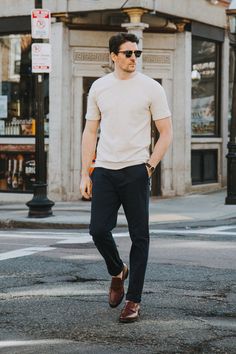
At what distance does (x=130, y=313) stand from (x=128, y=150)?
1.18m

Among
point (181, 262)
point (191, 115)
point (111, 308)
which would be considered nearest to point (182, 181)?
point (191, 115)

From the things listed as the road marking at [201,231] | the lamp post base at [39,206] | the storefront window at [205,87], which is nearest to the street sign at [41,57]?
the lamp post base at [39,206]

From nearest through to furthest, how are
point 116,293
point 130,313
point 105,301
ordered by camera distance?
1. point 130,313
2. point 116,293
3. point 105,301

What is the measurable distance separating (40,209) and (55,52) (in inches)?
183

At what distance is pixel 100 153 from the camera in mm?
5711

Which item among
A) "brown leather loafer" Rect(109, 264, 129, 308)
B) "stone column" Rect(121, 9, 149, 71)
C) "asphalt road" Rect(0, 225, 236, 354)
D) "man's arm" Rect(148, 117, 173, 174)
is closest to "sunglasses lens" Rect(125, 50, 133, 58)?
"man's arm" Rect(148, 117, 173, 174)

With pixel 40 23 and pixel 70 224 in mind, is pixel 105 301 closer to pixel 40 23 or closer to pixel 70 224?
pixel 70 224

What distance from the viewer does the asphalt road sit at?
5016 millimetres

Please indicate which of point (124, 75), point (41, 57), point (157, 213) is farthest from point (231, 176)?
point (124, 75)

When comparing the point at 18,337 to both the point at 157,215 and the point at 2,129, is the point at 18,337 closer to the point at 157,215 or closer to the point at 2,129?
the point at 157,215

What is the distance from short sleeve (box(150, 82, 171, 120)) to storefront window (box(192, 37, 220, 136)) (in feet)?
42.2

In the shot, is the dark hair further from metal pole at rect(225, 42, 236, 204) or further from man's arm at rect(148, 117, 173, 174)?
metal pole at rect(225, 42, 236, 204)

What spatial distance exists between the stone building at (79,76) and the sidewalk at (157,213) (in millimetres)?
868

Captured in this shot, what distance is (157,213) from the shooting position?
14.2m
